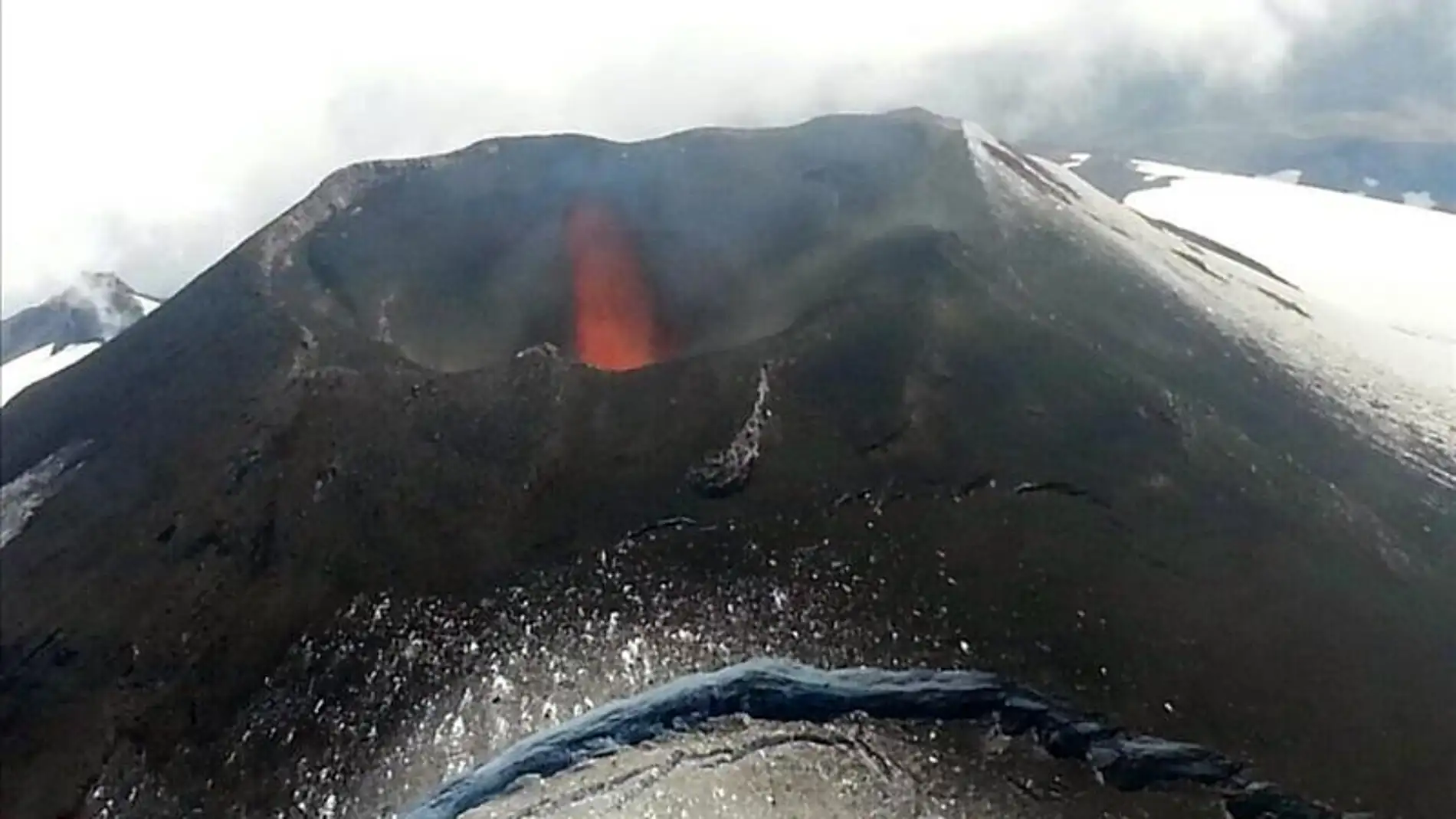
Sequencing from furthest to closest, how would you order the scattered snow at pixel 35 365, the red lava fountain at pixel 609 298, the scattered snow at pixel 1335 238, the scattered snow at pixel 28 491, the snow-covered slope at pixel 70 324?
the snow-covered slope at pixel 70 324 < the scattered snow at pixel 35 365 < the scattered snow at pixel 1335 238 < the scattered snow at pixel 28 491 < the red lava fountain at pixel 609 298

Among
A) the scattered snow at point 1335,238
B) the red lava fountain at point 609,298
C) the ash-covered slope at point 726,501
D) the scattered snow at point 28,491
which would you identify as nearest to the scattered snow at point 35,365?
the scattered snow at point 28,491

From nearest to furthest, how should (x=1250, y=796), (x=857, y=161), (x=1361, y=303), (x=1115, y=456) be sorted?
(x=1250, y=796)
(x=1115, y=456)
(x=857, y=161)
(x=1361, y=303)

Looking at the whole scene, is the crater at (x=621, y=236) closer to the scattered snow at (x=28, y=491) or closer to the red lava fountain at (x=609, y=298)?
the red lava fountain at (x=609, y=298)

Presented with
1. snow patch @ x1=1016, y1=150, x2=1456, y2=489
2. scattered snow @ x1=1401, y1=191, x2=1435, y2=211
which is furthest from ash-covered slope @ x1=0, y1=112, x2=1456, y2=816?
scattered snow @ x1=1401, y1=191, x2=1435, y2=211

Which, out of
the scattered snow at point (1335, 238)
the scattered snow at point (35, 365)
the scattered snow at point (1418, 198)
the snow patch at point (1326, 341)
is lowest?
the scattered snow at point (1418, 198)

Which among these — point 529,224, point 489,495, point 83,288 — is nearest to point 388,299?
point 529,224

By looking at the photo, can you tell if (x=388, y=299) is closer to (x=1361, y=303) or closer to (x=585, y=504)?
(x=585, y=504)

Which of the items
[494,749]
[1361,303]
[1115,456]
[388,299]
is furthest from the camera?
[1361,303]
